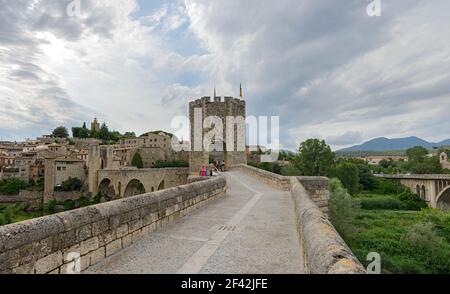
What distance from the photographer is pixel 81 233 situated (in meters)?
3.64

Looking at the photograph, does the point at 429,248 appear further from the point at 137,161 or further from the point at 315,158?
the point at 137,161

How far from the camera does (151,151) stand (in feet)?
205

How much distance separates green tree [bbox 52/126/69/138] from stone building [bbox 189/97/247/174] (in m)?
95.0

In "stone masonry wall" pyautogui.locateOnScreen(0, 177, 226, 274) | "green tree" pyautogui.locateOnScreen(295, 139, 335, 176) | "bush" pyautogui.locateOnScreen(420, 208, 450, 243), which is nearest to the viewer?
"stone masonry wall" pyautogui.locateOnScreen(0, 177, 226, 274)

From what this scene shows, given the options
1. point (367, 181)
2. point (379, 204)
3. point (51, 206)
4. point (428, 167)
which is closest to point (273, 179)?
point (379, 204)

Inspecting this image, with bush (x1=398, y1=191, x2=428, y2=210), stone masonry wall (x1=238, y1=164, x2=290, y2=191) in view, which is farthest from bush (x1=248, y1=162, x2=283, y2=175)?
stone masonry wall (x1=238, y1=164, x2=290, y2=191)

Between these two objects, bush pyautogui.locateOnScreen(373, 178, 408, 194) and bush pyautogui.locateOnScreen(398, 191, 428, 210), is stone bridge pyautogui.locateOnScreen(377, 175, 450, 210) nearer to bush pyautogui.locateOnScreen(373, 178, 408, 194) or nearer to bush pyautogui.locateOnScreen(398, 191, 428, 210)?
bush pyautogui.locateOnScreen(398, 191, 428, 210)

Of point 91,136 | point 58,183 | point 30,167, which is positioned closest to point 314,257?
point 58,183

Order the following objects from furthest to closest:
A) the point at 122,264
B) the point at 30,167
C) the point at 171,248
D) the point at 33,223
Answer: the point at 30,167 < the point at 171,248 < the point at 122,264 < the point at 33,223

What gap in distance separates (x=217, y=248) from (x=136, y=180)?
39.0 meters

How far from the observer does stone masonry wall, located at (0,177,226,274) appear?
275 cm
